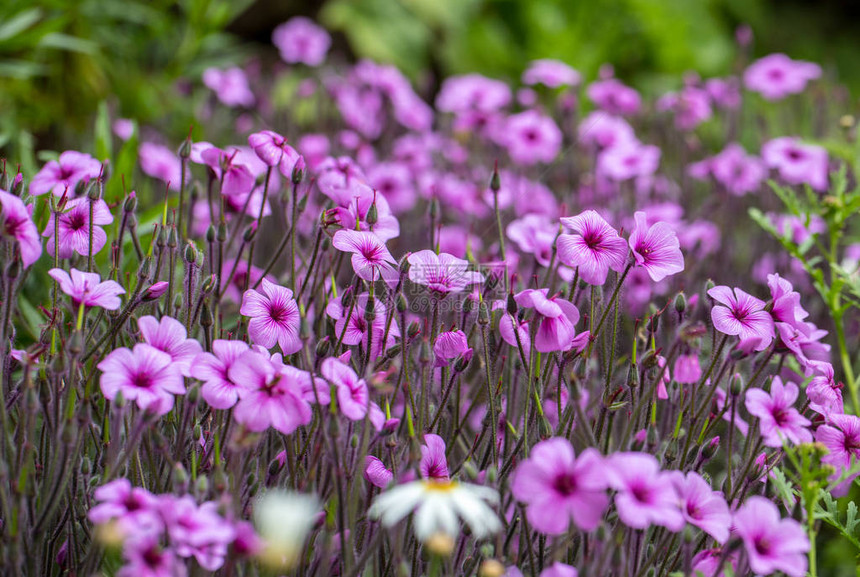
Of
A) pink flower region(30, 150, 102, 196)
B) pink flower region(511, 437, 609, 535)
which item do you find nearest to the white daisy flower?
pink flower region(511, 437, 609, 535)

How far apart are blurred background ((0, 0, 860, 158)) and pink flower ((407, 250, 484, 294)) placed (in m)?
0.93

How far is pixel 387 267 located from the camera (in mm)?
983

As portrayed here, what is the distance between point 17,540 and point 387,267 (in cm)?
49

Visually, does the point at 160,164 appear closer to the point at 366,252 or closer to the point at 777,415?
the point at 366,252

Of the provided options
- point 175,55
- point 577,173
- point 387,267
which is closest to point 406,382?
point 387,267

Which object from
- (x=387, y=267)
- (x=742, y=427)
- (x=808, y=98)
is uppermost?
(x=387, y=267)

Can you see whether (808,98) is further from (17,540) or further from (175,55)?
(17,540)

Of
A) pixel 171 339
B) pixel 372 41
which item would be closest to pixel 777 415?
pixel 171 339

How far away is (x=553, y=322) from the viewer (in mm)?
932

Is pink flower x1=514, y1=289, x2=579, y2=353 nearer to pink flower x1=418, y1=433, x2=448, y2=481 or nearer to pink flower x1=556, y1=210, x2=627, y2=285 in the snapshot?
pink flower x1=556, y1=210, x2=627, y2=285

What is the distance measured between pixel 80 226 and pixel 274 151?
28 cm

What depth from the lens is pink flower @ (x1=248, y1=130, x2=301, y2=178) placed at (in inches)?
43.2

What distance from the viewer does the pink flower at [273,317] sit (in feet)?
3.12

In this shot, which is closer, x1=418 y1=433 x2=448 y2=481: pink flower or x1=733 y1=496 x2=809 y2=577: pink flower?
x1=733 y1=496 x2=809 y2=577: pink flower
